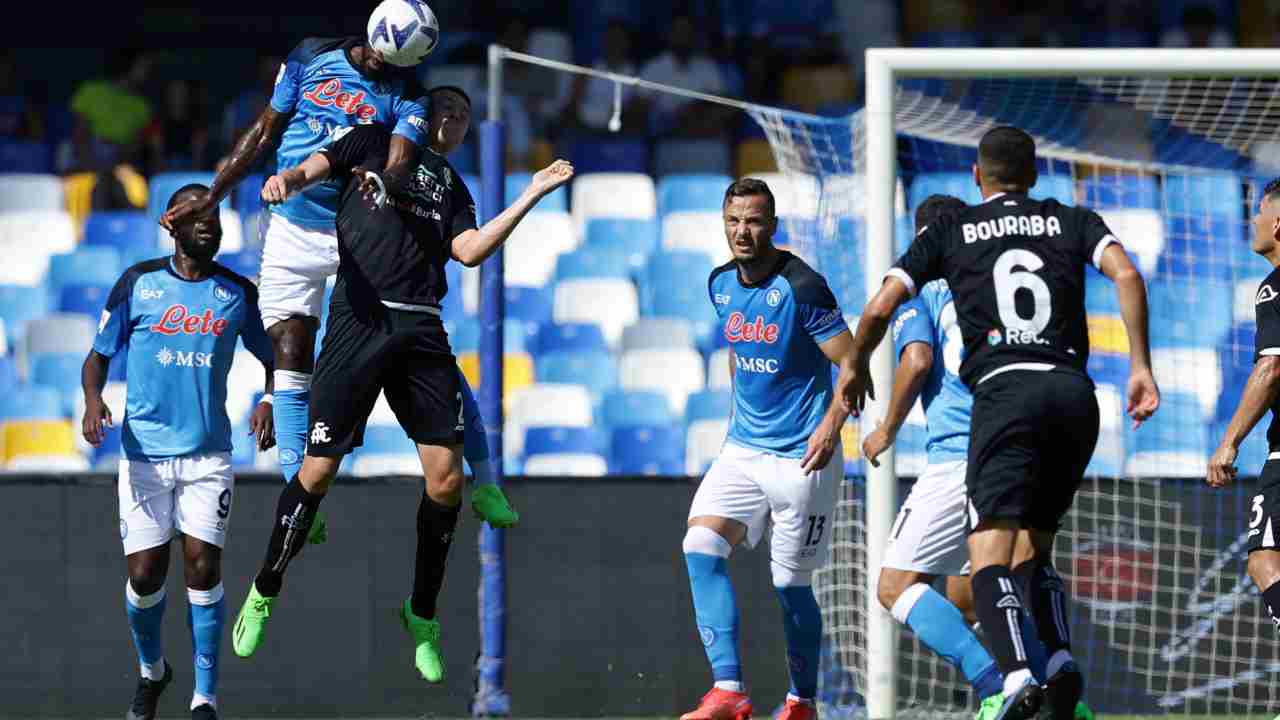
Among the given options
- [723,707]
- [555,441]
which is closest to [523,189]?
[555,441]

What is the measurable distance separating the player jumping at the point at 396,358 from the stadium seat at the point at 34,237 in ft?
20.4

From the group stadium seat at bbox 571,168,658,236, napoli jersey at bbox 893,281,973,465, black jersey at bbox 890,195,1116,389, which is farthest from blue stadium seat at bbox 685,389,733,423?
black jersey at bbox 890,195,1116,389

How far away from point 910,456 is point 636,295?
2.94 metres

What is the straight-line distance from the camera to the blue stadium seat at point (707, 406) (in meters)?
11.5

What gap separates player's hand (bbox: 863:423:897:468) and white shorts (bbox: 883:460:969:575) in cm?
64

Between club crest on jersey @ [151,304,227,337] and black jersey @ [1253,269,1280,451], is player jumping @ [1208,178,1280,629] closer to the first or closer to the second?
black jersey @ [1253,269,1280,451]

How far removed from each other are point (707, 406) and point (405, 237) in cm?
391

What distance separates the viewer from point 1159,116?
38.2 feet

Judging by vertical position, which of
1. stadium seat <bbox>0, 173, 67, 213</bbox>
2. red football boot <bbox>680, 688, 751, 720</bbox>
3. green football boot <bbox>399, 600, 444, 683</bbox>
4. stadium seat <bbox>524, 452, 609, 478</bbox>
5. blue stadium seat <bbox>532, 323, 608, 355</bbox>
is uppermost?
stadium seat <bbox>0, 173, 67, 213</bbox>

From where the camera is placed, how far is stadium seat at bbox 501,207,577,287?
13133 mm

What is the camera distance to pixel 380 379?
784cm

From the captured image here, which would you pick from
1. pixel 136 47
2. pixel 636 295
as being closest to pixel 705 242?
pixel 636 295

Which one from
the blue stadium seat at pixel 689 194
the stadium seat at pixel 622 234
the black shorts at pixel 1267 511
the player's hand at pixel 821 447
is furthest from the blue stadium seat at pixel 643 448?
the black shorts at pixel 1267 511

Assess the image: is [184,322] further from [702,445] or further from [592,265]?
[592,265]
